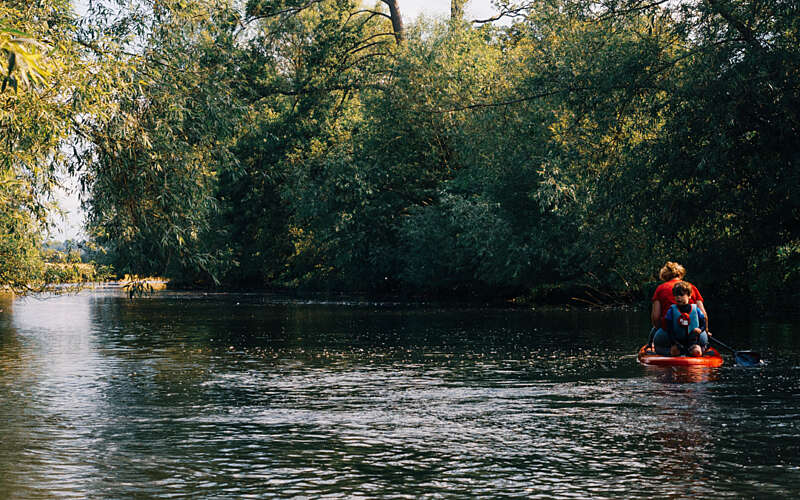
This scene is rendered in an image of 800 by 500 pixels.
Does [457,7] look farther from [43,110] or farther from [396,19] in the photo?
[43,110]

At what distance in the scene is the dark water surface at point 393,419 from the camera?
10.1 meters

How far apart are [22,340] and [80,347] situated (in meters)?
3.39

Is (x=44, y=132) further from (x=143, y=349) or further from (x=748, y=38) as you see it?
(x=748, y=38)

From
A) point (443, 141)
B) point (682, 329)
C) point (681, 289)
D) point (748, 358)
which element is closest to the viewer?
point (748, 358)

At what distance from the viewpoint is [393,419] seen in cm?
1426

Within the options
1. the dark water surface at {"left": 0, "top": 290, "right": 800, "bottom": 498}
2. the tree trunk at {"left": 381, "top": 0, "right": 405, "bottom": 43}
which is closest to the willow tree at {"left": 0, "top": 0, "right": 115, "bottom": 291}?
the dark water surface at {"left": 0, "top": 290, "right": 800, "bottom": 498}

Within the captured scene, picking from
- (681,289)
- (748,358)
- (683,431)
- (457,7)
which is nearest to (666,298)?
(681,289)

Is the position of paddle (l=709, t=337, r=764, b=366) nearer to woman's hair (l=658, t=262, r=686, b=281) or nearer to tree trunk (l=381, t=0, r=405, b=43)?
woman's hair (l=658, t=262, r=686, b=281)

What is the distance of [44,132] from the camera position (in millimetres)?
17719

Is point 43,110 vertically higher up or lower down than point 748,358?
higher up

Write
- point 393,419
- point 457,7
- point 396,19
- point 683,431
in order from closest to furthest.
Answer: point 683,431 < point 393,419 < point 396,19 < point 457,7

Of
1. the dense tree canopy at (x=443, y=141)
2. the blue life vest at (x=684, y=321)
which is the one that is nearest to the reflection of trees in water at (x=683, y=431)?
the blue life vest at (x=684, y=321)

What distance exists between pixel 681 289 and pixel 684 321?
681 mm

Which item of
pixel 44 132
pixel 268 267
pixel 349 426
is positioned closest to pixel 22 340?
pixel 44 132
